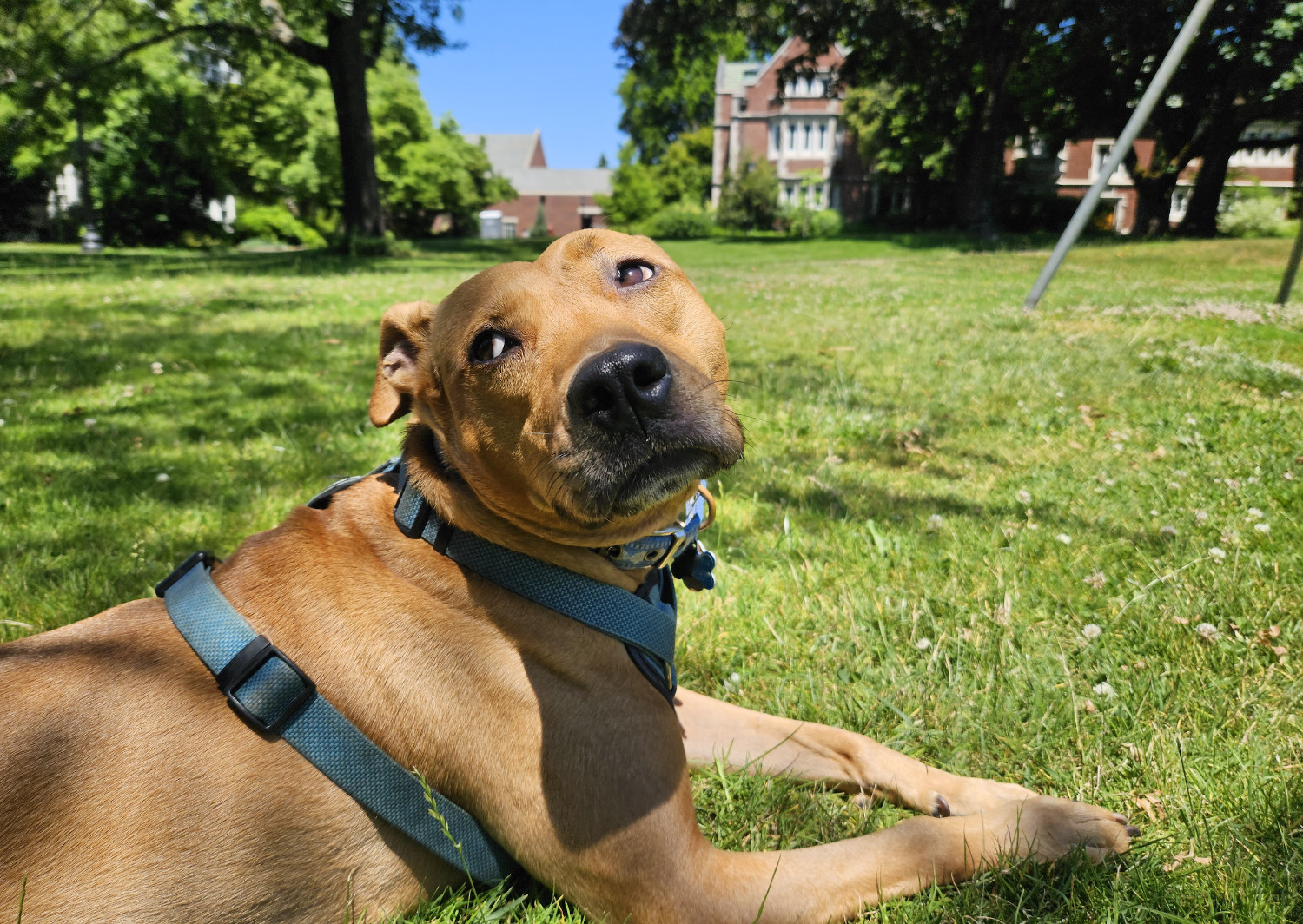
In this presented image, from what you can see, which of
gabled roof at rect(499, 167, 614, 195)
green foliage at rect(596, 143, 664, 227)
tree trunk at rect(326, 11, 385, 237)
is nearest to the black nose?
tree trunk at rect(326, 11, 385, 237)

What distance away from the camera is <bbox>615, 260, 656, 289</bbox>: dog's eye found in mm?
3027

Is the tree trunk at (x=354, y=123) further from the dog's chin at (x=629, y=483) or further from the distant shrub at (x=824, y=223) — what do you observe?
the distant shrub at (x=824, y=223)

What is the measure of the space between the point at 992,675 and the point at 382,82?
56.2 meters

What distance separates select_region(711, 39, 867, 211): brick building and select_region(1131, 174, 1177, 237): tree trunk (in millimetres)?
28226

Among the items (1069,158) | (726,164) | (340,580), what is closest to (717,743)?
(340,580)

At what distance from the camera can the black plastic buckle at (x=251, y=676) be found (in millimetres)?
1988

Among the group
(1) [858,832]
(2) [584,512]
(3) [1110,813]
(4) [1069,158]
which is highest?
(4) [1069,158]

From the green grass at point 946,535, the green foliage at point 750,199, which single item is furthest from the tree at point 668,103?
the green grass at point 946,535

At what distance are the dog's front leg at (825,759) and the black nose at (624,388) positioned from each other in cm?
126

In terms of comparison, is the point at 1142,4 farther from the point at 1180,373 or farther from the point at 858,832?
the point at 858,832

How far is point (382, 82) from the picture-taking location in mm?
49938

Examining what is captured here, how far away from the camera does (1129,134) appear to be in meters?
10.2

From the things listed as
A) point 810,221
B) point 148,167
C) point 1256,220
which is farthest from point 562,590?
point 810,221

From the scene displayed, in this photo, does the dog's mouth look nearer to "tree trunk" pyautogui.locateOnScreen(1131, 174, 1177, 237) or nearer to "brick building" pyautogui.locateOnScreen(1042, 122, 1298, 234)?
"tree trunk" pyautogui.locateOnScreen(1131, 174, 1177, 237)
